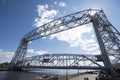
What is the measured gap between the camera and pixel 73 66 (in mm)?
54656

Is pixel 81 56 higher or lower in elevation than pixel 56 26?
lower

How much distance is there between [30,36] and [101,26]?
3094cm

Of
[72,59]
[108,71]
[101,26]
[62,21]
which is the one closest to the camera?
[108,71]

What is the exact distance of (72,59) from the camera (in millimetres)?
58156

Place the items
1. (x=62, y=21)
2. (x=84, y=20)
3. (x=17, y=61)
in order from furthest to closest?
(x=17, y=61)
(x=62, y=21)
(x=84, y=20)

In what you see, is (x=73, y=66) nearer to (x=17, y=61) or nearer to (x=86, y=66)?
(x=86, y=66)

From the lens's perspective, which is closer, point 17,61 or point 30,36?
point 30,36

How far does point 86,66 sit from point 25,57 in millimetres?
32038

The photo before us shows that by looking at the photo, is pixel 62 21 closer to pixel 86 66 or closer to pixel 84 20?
pixel 84 20

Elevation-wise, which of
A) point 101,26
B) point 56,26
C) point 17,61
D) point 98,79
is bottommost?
point 98,79

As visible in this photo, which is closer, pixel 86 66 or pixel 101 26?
pixel 101 26

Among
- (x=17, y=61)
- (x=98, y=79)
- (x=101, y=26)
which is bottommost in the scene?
(x=98, y=79)

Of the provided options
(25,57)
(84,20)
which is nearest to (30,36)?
(25,57)

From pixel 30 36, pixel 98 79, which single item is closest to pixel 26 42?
pixel 30 36
